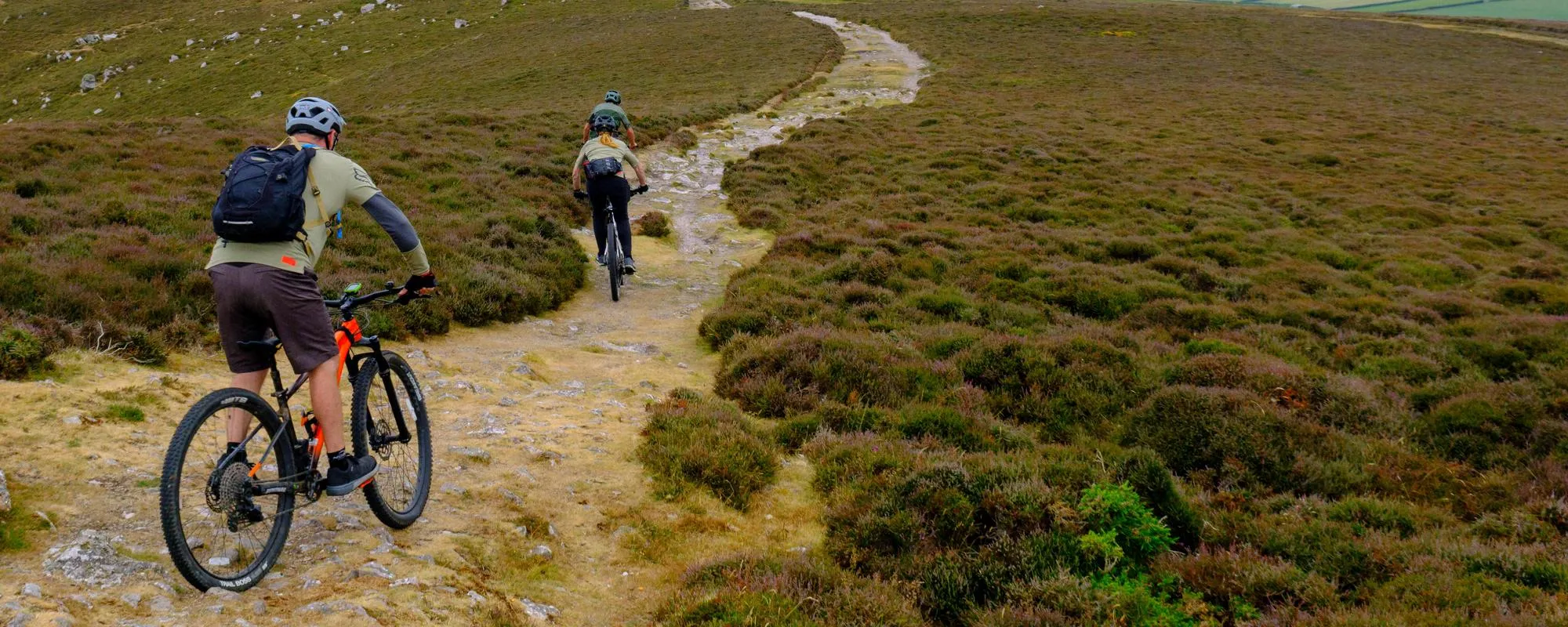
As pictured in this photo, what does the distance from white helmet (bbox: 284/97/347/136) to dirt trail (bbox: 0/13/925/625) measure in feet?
9.49

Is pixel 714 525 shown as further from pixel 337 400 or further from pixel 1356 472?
pixel 1356 472

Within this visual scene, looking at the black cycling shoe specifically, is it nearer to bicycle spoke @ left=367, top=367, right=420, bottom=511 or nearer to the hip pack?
bicycle spoke @ left=367, top=367, right=420, bottom=511

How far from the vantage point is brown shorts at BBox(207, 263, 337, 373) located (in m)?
4.69

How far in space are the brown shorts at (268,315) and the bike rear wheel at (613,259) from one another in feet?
27.8

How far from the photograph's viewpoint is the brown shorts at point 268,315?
4688 millimetres

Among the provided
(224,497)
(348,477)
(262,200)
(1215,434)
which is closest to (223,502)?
(224,497)

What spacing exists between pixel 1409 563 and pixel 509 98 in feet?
152

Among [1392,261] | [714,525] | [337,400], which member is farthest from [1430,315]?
[337,400]

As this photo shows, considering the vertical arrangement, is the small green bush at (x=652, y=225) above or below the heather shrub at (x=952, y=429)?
above

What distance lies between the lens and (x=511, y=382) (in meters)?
9.30

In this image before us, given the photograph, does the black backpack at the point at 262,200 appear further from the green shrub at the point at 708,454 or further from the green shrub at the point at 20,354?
the green shrub at the point at 20,354

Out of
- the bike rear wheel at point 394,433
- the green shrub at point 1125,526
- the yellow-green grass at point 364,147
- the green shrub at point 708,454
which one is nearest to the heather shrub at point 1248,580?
the green shrub at point 1125,526

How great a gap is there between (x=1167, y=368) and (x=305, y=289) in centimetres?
970

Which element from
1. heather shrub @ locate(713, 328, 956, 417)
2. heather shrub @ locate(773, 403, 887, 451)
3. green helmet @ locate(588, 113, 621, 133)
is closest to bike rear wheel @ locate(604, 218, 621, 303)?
green helmet @ locate(588, 113, 621, 133)
